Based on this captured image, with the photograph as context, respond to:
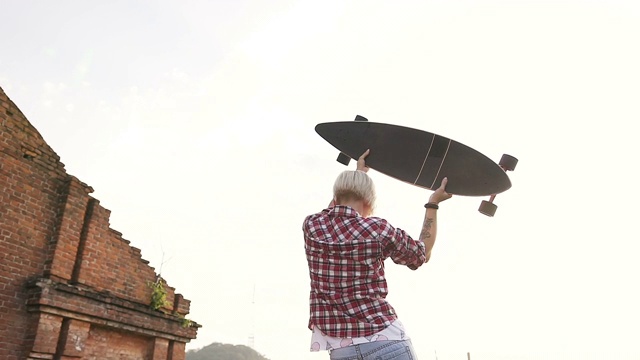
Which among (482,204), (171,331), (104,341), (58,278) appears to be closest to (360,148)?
(482,204)

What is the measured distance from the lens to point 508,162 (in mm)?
3568

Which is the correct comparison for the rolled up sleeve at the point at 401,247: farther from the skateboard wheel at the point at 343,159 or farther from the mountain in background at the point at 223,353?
the mountain in background at the point at 223,353

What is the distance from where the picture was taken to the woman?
7.30 feet

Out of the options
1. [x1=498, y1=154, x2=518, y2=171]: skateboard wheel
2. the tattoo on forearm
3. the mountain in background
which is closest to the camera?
the tattoo on forearm

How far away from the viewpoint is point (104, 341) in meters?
9.59

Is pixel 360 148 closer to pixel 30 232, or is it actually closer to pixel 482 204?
pixel 482 204

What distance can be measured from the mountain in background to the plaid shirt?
318ft

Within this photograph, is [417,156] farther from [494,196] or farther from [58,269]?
[58,269]

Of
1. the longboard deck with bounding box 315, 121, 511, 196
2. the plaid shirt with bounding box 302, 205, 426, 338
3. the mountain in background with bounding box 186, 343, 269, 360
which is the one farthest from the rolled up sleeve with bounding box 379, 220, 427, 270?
the mountain in background with bounding box 186, 343, 269, 360

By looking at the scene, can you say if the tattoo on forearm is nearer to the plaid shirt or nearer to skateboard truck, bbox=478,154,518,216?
the plaid shirt

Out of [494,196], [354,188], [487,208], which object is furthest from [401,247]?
[494,196]

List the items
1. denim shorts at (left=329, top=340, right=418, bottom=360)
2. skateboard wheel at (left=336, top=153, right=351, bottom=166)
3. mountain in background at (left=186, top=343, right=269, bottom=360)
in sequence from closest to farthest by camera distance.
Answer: denim shorts at (left=329, top=340, right=418, bottom=360) → skateboard wheel at (left=336, top=153, right=351, bottom=166) → mountain in background at (left=186, top=343, right=269, bottom=360)

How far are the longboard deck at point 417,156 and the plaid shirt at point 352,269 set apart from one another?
1351 millimetres

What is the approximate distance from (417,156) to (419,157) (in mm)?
20
